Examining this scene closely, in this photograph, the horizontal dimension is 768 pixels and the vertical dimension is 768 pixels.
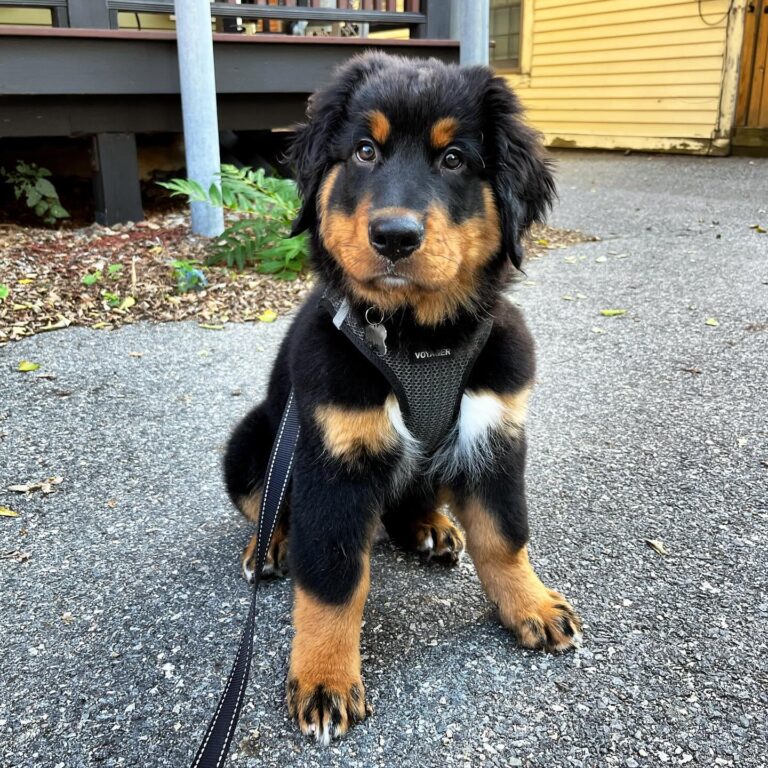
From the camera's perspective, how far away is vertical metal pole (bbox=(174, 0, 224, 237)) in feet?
19.5

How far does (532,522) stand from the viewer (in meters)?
2.91

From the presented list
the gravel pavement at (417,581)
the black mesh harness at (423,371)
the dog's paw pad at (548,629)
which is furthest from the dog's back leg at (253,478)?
the dog's paw pad at (548,629)

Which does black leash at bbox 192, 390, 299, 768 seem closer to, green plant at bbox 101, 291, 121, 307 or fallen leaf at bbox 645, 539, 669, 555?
fallen leaf at bbox 645, 539, 669, 555

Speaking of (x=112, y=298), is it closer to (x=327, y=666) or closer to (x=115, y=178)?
(x=115, y=178)

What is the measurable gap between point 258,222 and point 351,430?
4173 mm

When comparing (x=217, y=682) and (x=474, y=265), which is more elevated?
(x=474, y=265)

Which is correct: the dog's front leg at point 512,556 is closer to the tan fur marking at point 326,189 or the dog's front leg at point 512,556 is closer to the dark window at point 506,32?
the tan fur marking at point 326,189

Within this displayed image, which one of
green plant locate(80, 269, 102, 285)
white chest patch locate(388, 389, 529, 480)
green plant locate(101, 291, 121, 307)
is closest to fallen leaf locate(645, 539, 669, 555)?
white chest patch locate(388, 389, 529, 480)

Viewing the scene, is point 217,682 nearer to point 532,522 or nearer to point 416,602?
point 416,602

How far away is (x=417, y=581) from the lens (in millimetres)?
2582

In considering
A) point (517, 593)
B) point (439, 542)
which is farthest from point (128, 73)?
point (517, 593)

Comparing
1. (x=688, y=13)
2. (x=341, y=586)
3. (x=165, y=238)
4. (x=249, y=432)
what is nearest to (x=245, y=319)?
(x=165, y=238)

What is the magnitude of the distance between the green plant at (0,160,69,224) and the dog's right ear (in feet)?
17.3

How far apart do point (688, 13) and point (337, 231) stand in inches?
491
